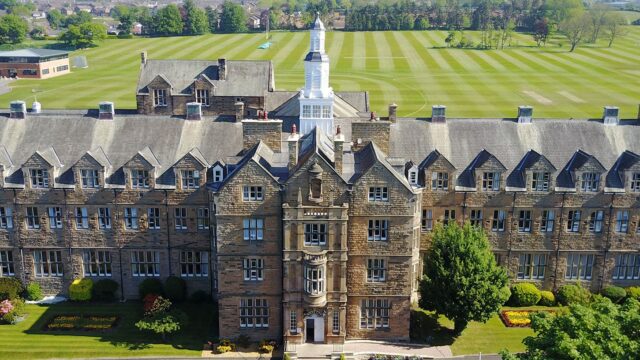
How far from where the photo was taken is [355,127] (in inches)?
2394

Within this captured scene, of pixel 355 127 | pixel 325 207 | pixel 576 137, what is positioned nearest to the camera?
pixel 325 207

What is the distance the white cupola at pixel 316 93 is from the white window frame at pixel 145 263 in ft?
61.9

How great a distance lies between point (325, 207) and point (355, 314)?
10.3 meters

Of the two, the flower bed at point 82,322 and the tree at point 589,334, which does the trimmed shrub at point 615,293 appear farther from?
the flower bed at point 82,322

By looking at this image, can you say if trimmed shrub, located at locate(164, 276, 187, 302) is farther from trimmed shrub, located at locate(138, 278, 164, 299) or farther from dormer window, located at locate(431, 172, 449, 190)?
dormer window, located at locate(431, 172, 449, 190)

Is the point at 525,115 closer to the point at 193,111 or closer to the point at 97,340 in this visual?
the point at 193,111

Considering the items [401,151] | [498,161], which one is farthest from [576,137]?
[401,151]

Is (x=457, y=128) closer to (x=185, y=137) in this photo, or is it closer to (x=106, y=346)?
(x=185, y=137)

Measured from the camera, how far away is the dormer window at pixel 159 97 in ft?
313

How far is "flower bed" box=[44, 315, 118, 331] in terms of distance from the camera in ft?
191

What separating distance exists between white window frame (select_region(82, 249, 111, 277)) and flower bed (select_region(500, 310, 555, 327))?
37.9m

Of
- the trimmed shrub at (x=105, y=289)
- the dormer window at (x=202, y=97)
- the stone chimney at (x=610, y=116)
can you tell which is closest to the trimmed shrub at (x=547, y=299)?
the stone chimney at (x=610, y=116)

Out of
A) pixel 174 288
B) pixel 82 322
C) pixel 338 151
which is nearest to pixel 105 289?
pixel 82 322

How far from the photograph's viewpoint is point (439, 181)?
6181 cm
